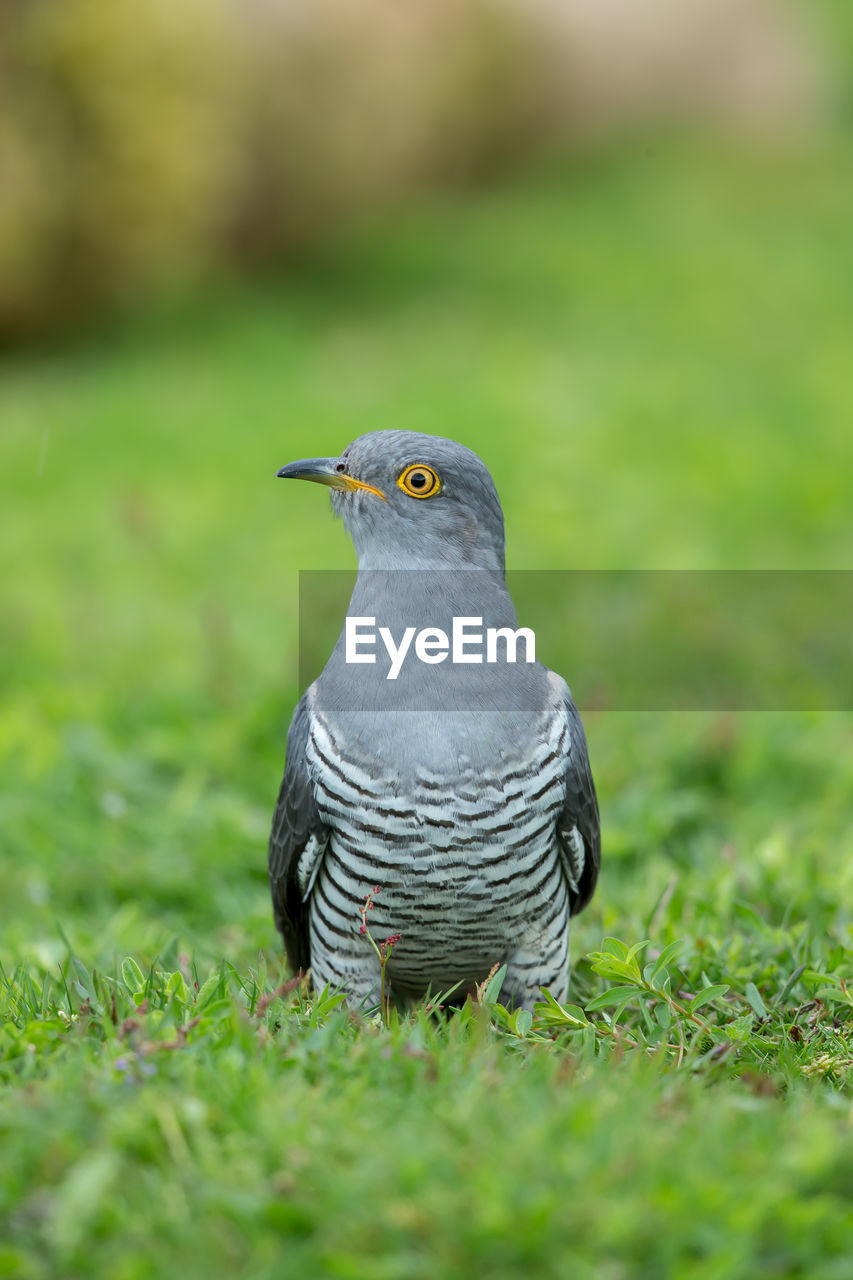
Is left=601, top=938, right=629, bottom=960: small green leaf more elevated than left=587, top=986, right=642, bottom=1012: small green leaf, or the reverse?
left=601, top=938, right=629, bottom=960: small green leaf

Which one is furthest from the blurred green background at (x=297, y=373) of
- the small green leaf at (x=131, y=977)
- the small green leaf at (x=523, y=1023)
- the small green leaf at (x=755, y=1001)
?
the small green leaf at (x=523, y=1023)

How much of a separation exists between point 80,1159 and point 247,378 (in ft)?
32.4

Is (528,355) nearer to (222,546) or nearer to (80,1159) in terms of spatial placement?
(222,546)

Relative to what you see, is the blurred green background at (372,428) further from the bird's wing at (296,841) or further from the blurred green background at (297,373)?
the bird's wing at (296,841)

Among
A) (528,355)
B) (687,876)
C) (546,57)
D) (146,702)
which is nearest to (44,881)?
(146,702)

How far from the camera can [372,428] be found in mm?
9812

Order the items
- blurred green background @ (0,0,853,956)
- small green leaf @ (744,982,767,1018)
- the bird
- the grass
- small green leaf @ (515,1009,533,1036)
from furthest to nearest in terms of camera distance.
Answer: blurred green background @ (0,0,853,956)
small green leaf @ (744,982,767,1018)
the bird
small green leaf @ (515,1009,533,1036)
the grass

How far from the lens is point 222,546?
8273mm

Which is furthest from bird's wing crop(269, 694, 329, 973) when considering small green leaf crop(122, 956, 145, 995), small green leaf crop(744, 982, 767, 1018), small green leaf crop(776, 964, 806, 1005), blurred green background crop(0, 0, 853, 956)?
small green leaf crop(776, 964, 806, 1005)

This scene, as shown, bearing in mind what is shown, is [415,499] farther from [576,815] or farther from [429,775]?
[576,815]

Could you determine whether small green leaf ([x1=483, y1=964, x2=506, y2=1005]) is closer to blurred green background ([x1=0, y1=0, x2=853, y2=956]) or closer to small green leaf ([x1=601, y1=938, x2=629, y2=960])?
small green leaf ([x1=601, y1=938, x2=629, y2=960])

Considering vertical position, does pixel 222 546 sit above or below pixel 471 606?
above

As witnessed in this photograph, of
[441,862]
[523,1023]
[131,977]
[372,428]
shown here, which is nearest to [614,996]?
[523,1023]

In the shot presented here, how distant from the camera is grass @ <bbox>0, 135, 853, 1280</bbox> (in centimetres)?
221
